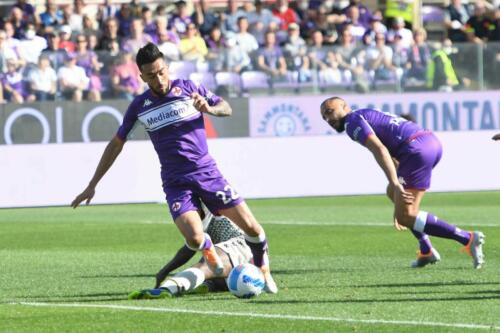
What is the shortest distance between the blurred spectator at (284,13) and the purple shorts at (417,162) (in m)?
16.4

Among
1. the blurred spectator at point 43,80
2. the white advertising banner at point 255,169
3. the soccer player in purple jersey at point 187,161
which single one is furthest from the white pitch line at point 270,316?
the blurred spectator at point 43,80

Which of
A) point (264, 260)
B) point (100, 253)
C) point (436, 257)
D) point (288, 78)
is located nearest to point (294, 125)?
point (288, 78)

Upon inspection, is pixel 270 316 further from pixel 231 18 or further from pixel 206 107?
pixel 231 18

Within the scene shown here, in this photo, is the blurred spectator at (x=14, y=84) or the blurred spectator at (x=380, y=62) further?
the blurred spectator at (x=380, y=62)

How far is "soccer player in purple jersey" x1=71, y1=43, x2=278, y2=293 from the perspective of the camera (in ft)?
35.5

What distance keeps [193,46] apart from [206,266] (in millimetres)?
16011

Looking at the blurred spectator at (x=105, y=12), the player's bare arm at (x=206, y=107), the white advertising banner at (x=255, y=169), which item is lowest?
the white advertising banner at (x=255, y=169)

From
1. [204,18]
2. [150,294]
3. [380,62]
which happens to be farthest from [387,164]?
[204,18]

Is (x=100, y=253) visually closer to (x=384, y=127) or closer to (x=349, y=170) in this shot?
(x=384, y=127)

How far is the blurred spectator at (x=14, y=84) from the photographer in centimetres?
2478

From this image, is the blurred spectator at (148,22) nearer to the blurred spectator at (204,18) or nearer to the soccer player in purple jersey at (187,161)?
the blurred spectator at (204,18)

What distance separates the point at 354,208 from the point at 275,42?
6.84 m

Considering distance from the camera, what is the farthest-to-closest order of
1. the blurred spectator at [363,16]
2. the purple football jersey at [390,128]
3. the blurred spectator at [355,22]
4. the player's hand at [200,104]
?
1. the blurred spectator at [363,16]
2. the blurred spectator at [355,22]
3. the purple football jersey at [390,128]
4. the player's hand at [200,104]

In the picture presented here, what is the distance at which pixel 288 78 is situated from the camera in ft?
87.8
